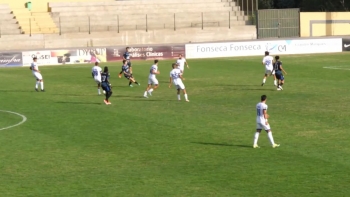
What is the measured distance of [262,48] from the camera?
226 ft

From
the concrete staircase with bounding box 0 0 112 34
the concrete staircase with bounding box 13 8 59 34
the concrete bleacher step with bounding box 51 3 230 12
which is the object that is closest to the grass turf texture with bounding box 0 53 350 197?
the concrete staircase with bounding box 13 8 59 34

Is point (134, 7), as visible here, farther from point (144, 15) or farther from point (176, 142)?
point (176, 142)

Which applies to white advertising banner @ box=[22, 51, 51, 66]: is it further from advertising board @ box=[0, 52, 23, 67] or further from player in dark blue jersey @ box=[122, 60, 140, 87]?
player in dark blue jersey @ box=[122, 60, 140, 87]

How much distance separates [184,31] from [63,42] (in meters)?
13.2

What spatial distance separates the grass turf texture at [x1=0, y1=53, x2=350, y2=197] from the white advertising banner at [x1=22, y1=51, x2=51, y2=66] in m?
16.4

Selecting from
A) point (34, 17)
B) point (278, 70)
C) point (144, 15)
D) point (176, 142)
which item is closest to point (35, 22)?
point (34, 17)

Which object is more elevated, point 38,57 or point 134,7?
point 134,7

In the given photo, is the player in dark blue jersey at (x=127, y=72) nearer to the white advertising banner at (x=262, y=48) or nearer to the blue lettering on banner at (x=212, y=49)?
the white advertising banner at (x=262, y=48)

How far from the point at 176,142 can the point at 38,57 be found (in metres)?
39.3

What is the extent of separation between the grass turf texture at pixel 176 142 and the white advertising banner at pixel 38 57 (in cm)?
1640

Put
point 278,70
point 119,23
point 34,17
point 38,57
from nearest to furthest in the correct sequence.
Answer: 1. point 278,70
2. point 38,57
3. point 34,17
4. point 119,23

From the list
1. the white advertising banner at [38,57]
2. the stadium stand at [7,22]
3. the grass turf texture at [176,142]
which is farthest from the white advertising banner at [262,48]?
the grass turf texture at [176,142]

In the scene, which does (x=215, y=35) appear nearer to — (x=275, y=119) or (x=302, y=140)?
(x=275, y=119)

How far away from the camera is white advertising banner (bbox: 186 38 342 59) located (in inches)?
2660
